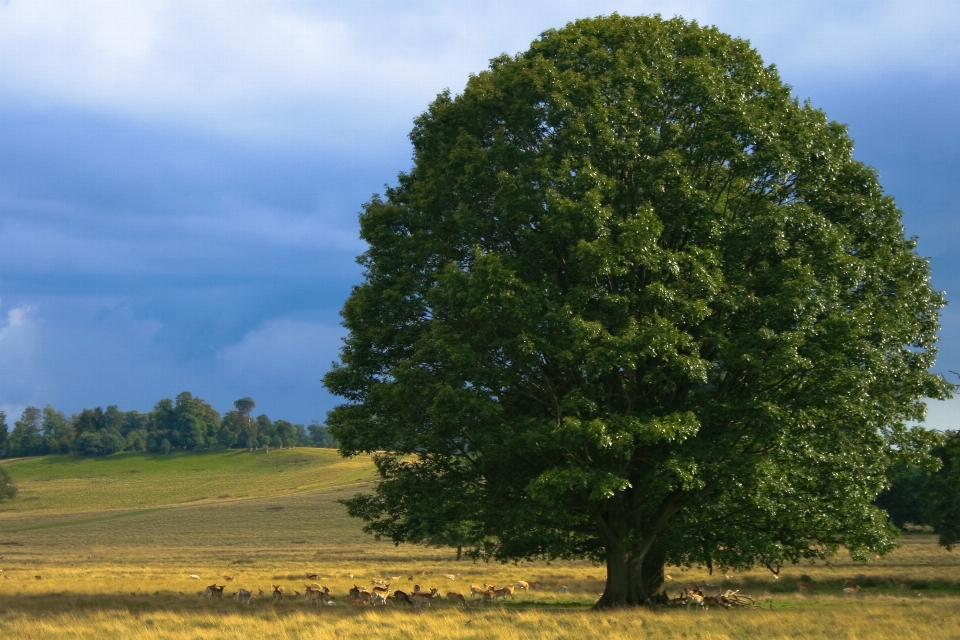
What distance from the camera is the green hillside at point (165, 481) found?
147125 millimetres

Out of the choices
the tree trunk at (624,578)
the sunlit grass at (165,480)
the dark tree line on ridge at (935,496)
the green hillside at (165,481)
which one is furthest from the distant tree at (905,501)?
the sunlit grass at (165,480)

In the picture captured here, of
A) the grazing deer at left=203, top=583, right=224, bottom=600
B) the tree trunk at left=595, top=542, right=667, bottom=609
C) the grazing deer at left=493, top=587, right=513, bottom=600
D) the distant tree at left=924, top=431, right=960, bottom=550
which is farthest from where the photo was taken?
the distant tree at left=924, top=431, right=960, bottom=550

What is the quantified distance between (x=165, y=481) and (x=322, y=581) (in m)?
141

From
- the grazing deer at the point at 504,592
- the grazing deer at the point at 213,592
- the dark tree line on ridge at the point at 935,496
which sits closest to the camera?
the grazing deer at the point at 504,592

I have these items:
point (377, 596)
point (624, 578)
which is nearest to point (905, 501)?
point (624, 578)

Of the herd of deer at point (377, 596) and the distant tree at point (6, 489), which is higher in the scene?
the herd of deer at point (377, 596)

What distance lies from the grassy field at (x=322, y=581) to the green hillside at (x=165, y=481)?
45.9 feet

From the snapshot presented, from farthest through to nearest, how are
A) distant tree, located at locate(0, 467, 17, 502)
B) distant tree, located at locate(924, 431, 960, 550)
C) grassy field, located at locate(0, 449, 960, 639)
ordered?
distant tree, located at locate(0, 467, 17, 502), distant tree, located at locate(924, 431, 960, 550), grassy field, located at locate(0, 449, 960, 639)

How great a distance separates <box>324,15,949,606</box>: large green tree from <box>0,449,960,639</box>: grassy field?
2672 mm

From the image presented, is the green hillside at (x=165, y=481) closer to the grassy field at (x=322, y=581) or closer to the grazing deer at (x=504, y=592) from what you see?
the grassy field at (x=322, y=581)

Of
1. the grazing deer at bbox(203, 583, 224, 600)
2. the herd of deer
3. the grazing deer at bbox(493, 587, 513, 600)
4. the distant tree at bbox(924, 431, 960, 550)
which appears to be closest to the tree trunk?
the herd of deer

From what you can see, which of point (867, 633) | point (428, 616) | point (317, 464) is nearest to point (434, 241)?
point (428, 616)

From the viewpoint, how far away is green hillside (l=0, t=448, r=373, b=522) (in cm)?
14712

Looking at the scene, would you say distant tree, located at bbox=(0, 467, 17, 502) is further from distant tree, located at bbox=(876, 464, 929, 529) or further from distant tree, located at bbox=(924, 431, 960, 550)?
distant tree, located at bbox=(924, 431, 960, 550)
